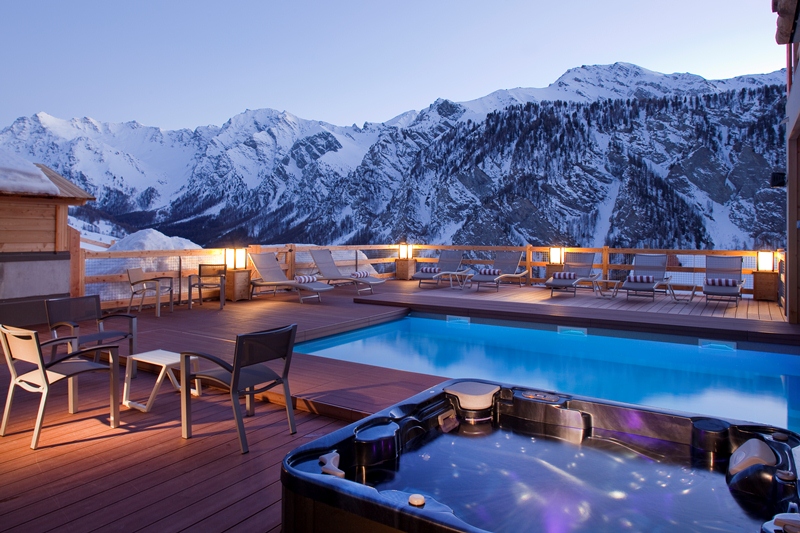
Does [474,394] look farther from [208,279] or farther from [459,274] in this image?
[459,274]

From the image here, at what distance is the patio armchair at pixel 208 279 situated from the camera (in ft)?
25.2

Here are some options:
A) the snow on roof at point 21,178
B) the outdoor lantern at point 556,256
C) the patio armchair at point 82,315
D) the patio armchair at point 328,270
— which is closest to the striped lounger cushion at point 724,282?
the outdoor lantern at point 556,256

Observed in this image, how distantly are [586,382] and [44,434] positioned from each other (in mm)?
4248

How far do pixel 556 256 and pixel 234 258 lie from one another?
18.9 feet

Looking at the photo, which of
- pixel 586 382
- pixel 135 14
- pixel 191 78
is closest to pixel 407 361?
pixel 586 382

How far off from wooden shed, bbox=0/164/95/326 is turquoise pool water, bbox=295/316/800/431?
312cm

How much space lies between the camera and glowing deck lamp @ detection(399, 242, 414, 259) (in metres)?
11.9

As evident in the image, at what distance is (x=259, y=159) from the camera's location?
88.2m

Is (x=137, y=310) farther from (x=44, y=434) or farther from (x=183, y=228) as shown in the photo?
(x=183, y=228)

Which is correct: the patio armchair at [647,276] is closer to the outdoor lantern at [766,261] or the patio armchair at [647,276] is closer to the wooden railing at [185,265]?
the wooden railing at [185,265]

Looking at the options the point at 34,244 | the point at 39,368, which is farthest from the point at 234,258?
the point at 39,368

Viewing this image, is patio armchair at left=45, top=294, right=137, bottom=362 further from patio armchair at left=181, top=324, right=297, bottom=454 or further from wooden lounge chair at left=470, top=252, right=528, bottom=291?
wooden lounge chair at left=470, top=252, right=528, bottom=291

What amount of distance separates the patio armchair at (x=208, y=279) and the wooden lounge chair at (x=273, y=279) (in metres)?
0.49

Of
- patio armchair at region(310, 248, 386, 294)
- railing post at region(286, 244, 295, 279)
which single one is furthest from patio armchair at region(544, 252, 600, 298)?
railing post at region(286, 244, 295, 279)
